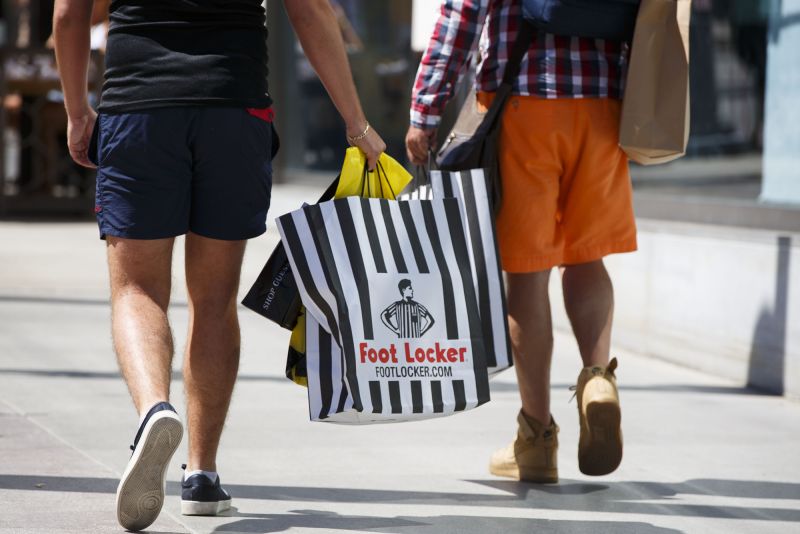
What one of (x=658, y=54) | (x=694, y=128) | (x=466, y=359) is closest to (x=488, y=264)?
(x=466, y=359)

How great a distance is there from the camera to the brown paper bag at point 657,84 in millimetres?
3934

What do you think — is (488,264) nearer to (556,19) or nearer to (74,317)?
(556,19)

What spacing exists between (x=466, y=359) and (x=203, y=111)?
A: 0.94 meters

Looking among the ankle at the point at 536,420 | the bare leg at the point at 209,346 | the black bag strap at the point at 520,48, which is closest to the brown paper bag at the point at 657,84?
the black bag strap at the point at 520,48

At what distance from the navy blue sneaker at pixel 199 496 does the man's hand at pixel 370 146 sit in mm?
947

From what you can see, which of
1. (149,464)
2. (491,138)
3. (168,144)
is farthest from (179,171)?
(491,138)

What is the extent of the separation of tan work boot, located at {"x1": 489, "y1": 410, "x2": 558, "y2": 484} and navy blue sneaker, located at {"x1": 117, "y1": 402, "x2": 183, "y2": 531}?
4.28 feet

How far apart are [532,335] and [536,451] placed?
0.35 metres

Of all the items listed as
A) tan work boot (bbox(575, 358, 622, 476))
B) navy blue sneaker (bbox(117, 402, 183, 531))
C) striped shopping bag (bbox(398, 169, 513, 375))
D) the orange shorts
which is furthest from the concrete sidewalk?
the orange shorts

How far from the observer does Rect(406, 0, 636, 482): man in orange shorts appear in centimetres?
399

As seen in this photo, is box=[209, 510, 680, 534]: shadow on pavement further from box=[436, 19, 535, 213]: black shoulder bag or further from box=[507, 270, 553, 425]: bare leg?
box=[436, 19, 535, 213]: black shoulder bag

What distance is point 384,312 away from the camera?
3.52 metres

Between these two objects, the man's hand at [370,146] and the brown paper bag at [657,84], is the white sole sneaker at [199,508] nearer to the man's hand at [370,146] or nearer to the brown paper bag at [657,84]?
the man's hand at [370,146]

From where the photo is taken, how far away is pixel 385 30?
1055 cm
